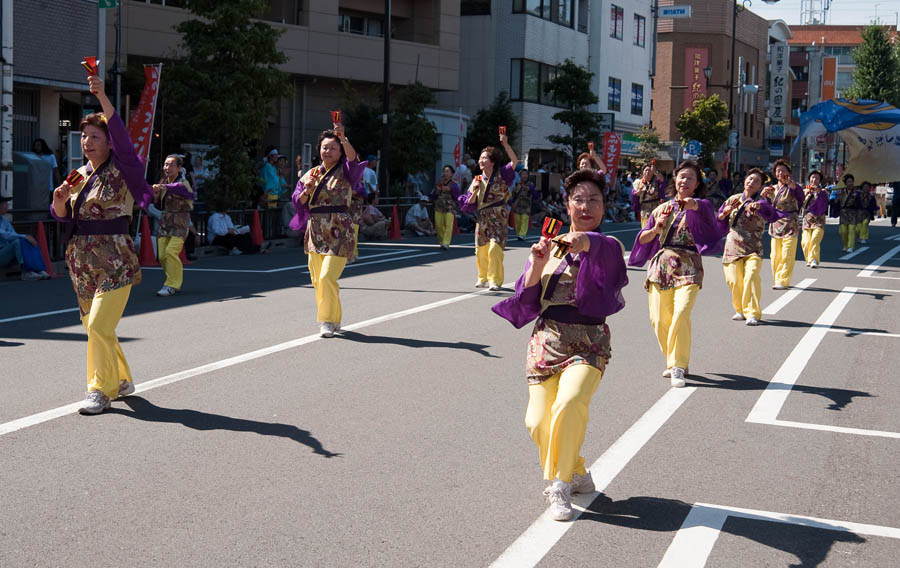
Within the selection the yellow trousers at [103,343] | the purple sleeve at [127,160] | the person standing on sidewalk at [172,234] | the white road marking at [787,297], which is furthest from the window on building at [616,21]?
the yellow trousers at [103,343]

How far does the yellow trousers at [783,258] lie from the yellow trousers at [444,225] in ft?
26.1

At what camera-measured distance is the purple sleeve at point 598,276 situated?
16.5 feet

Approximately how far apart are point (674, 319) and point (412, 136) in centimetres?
2312

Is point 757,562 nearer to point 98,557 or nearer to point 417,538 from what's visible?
point 417,538

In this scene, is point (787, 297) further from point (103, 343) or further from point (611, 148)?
point (611, 148)

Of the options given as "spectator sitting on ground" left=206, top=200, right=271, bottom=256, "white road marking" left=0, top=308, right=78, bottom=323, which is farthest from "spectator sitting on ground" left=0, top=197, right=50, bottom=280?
"spectator sitting on ground" left=206, top=200, right=271, bottom=256

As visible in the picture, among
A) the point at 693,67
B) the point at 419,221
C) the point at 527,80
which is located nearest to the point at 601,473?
the point at 419,221

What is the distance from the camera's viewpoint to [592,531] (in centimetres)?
488

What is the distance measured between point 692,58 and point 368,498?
6447 cm

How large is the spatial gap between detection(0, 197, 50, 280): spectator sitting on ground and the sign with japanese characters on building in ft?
215

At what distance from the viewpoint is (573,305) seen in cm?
514

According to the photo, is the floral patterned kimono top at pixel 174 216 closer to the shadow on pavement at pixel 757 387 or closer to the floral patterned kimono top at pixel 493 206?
the floral patterned kimono top at pixel 493 206

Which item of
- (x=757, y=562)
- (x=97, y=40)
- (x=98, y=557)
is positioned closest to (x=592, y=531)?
(x=757, y=562)

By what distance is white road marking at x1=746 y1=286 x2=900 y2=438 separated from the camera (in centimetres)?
702
